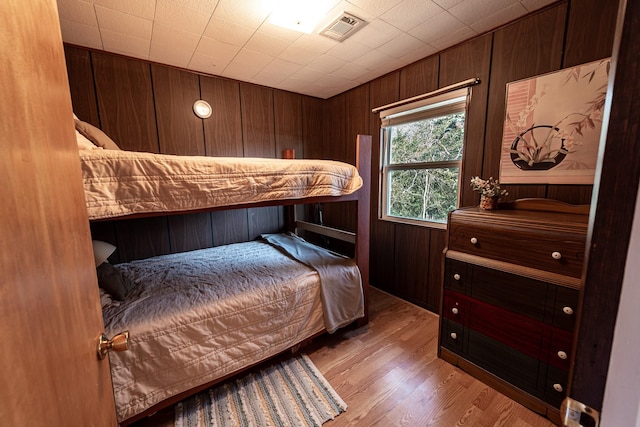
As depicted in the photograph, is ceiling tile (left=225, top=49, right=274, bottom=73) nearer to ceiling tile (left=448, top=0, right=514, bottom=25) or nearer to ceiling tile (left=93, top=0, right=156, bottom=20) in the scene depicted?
ceiling tile (left=93, top=0, right=156, bottom=20)

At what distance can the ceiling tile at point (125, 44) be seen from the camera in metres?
1.99

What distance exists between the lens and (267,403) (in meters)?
1.53

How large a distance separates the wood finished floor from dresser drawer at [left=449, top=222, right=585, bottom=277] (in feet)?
2.85

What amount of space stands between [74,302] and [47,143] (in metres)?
0.33

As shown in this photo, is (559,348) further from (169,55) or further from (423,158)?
(169,55)

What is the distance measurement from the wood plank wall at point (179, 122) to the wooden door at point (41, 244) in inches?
88.2

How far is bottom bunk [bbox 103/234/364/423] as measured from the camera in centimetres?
131

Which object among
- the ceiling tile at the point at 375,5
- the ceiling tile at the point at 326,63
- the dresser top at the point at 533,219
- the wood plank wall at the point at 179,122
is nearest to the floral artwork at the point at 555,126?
the dresser top at the point at 533,219

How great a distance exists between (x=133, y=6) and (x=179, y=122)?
112cm

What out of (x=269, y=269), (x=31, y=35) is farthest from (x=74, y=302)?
(x=269, y=269)

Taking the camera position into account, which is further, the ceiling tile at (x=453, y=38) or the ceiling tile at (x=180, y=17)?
the ceiling tile at (x=453, y=38)

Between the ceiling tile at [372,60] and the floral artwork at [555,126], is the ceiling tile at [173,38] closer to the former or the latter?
the ceiling tile at [372,60]

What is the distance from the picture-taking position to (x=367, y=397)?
1.57 metres

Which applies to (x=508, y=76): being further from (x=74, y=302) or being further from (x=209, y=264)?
(x=209, y=264)
